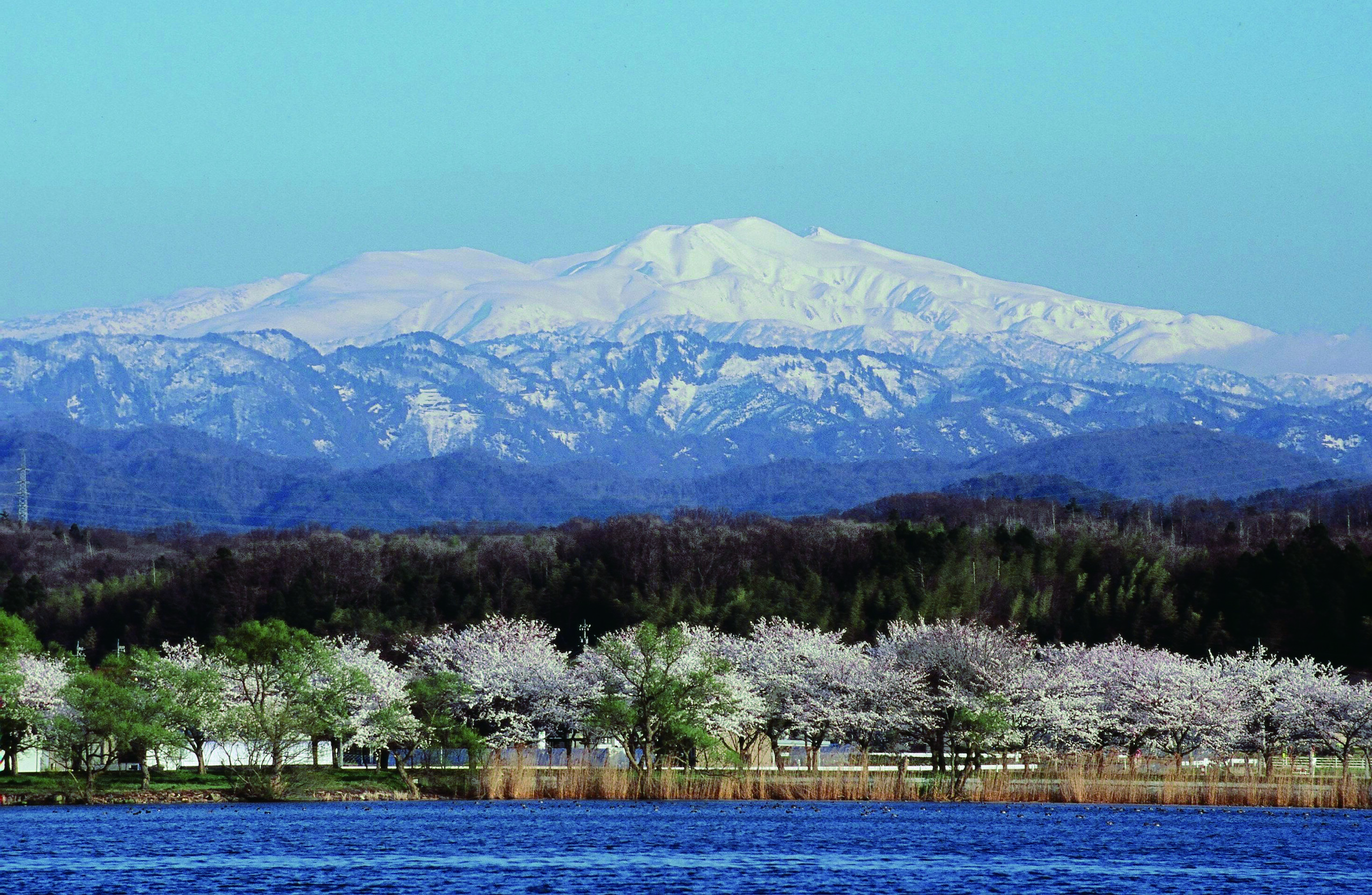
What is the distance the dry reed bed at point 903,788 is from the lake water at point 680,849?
2.07 meters

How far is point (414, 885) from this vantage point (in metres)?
61.7

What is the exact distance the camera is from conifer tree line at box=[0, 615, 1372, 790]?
9519cm

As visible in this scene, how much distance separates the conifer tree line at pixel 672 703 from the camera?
95.2 meters

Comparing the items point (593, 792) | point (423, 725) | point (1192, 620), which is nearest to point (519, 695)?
point (423, 725)

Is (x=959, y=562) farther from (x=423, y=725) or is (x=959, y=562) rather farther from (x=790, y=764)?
(x=423, y=725)

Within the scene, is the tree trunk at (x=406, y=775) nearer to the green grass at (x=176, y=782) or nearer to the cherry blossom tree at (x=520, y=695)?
the green grass at (x=176, y=782)

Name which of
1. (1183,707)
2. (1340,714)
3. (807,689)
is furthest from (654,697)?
(1340,714)

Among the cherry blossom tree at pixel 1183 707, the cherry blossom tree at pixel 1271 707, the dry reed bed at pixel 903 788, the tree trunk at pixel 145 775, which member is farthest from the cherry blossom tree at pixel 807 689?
the tree trunk at pixel 145 775

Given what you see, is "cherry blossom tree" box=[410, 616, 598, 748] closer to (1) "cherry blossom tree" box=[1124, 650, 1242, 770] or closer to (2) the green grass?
(2) the green grass

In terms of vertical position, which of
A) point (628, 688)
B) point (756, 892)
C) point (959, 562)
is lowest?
point (756, 892)

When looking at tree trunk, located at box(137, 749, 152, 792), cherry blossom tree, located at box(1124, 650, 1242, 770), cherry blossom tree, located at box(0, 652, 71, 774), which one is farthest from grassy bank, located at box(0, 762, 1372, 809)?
cherry blossom tree, located at box(1124, 650, 1242, 770)

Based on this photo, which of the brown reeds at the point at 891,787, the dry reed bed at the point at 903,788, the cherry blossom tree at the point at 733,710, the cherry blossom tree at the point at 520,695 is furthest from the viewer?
the cherry blossom tree at the point at 520,695

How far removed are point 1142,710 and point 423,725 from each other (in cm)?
4029

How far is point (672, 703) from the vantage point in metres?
96.2
